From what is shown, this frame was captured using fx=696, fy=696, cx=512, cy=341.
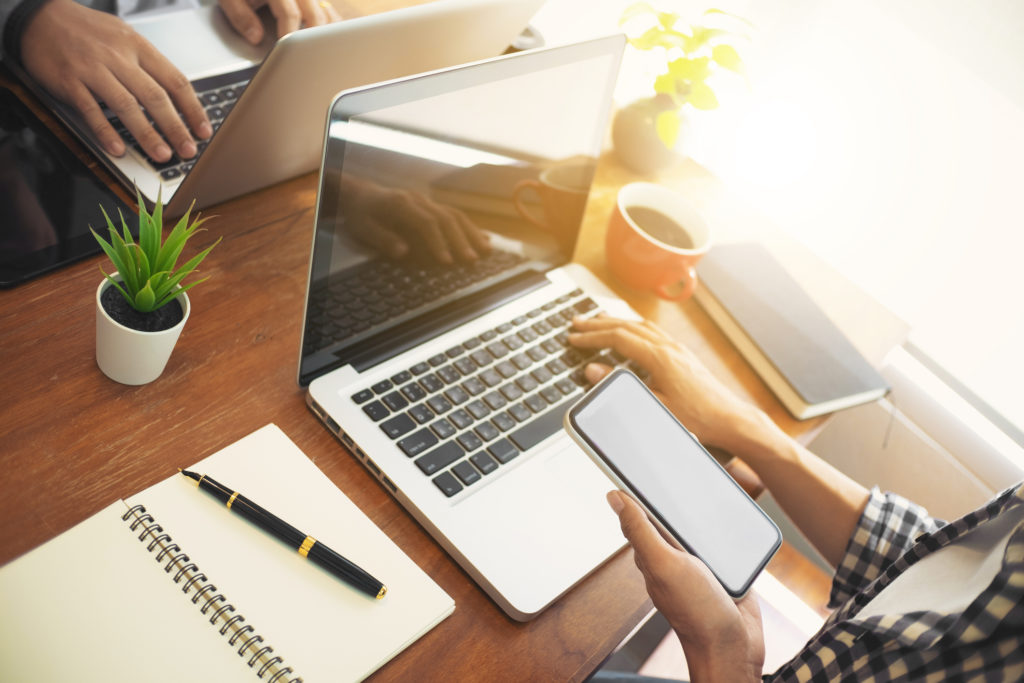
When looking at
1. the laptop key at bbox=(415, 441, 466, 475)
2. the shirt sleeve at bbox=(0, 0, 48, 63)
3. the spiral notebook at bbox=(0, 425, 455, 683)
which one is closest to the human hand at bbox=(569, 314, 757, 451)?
the laptop key at bbox=(415, 441, 466, 475)

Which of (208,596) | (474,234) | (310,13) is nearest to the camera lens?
(208,596)

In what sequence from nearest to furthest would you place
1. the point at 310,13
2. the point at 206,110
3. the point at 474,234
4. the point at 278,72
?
the point at 278,72, the point at 474,234, the point at 206,110, the point at 310,13

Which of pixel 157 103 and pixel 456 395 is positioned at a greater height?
pixel 157 103

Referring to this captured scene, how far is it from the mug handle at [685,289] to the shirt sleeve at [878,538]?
1.10 feet

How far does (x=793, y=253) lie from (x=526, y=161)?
571 millimetres

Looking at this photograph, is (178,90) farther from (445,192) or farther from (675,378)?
(675,378)

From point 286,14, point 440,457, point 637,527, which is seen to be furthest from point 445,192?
point 286,14

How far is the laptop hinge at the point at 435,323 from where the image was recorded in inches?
28.4

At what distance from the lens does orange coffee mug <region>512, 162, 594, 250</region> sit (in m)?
0.81

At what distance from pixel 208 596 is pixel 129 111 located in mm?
549

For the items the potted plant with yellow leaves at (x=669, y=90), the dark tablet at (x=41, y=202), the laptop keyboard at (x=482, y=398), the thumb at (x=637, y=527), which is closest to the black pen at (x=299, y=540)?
the laptop keyboard at (x=482, y=398)

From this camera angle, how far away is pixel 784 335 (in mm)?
959

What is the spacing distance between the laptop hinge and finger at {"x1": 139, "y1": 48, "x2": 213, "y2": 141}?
0.33 metres

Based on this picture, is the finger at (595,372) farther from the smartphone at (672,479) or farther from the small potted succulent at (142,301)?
the small potted succulent at (142,301)
